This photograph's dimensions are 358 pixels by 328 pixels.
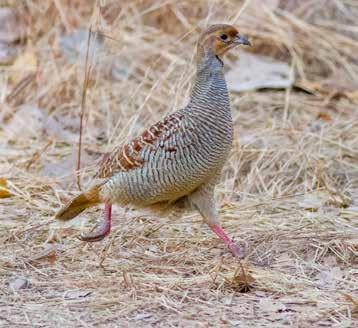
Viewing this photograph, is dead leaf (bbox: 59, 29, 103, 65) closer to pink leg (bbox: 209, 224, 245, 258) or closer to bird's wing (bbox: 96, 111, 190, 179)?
bird's wing (bbox: 96, 111, 190, 179)

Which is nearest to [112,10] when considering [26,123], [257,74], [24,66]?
[24,66]

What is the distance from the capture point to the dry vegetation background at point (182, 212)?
157 inches

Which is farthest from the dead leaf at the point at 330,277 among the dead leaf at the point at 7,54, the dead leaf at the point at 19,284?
the dead leaf at the point at 7,54

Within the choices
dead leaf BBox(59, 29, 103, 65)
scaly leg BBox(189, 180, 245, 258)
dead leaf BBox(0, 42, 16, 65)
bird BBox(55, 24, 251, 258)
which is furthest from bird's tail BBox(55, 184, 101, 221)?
dead leaf BBox(0, 42, 16, 65)

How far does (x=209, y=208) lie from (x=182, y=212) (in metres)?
0.17

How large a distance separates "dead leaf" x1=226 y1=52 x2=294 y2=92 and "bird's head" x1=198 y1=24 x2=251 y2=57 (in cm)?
266

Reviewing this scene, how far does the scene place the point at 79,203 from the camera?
4.79 meters

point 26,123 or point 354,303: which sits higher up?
point 354,303

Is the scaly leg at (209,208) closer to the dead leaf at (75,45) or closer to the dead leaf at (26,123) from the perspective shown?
the dead leaf at (26,123)

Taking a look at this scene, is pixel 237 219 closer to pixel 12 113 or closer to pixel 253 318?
pixel 253 318

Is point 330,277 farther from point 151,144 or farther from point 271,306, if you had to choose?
point 151,144

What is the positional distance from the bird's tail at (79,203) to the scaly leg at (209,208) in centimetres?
45

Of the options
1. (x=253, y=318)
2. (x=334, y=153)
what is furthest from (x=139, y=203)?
(x=334, y=153)

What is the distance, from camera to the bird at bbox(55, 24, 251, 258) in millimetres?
4402
